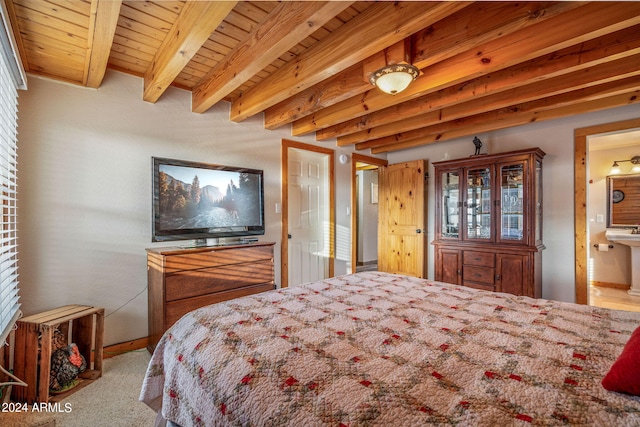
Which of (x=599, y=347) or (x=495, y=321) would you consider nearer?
(x=599, y=347)

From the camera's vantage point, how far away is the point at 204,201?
3.03m

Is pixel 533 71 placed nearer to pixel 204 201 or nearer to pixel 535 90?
pixel 535 90

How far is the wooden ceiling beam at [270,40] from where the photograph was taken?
1580 millimetres

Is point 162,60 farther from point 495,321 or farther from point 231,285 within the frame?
point 495,321

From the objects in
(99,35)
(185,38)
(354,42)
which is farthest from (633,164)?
(99,35)

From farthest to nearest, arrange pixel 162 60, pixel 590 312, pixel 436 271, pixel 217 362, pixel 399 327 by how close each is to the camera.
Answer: pixel 436 271 < pixel 162 60 < pixel 590 312 < pixel 399 327 < pixel 217 362

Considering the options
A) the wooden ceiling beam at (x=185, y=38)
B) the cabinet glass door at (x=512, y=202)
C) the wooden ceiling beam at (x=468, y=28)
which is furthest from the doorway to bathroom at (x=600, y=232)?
the wooden ceiling beam at (x=185, y=38)

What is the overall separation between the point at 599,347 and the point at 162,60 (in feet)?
9.71

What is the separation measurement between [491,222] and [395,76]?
248 cm

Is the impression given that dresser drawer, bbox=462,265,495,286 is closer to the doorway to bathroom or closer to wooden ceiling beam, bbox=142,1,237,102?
the doorway to bathroom

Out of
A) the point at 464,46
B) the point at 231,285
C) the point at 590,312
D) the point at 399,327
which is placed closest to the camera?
the point at 399,327

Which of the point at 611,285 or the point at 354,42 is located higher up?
the point at 354,42

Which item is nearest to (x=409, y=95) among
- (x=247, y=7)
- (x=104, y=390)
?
(x=247, y=7)

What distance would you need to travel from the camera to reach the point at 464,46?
1.82 metres
